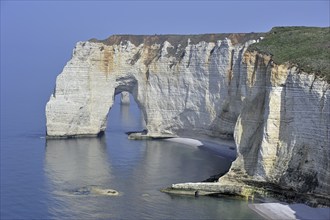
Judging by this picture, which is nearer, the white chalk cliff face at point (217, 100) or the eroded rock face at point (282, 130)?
the eroded rock face at point (282, 130)

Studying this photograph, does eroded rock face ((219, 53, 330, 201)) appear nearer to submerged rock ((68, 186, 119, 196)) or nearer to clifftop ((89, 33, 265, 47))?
submerged rock ((68, 186, 119, 196))

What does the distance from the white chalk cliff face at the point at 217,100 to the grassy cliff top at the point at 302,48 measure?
2.64ft

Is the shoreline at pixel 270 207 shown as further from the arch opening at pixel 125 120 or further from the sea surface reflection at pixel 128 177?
the arch opening at pixel 125 120

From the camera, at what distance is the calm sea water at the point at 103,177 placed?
1375 inches

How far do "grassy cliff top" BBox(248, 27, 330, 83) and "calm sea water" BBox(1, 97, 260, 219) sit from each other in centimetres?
1108

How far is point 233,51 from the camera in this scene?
56375mm

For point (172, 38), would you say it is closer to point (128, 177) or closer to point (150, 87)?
point (150, 87)

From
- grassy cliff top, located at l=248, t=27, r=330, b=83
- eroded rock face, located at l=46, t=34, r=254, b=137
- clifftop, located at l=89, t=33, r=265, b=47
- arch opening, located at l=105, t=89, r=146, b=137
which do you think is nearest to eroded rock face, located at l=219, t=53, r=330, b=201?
grassy cliff top, located at l=248, t=27, r=330, b=83

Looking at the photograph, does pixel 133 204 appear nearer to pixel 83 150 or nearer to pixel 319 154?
pixel 319 154

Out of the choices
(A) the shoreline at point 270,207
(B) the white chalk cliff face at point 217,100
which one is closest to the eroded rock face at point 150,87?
(B) the white chalk cliff face at point 217,100

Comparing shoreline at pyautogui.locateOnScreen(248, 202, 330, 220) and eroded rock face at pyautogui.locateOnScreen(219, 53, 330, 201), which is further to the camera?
eroded rock face at pyautogui.locateOnScreen(219, 53, 330, 201)

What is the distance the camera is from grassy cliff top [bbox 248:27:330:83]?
37469 mm

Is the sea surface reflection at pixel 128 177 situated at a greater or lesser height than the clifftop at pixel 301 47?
lesser

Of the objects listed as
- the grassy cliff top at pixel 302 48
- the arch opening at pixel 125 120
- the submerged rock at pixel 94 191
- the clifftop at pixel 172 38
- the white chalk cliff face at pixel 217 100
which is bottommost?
the submerged rock at pixel 94 191
